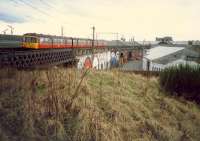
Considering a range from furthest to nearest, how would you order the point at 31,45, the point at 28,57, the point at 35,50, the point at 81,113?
1. the point at 31,45
2. the point at 35,50
3. the point at 28,57
4. the point at 81,113

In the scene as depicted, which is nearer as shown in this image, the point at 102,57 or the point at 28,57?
the point at 28,57

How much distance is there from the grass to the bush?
2.54 m

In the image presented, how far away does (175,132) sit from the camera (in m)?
8.54

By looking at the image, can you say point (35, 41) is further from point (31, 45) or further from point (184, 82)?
point (184, 82)

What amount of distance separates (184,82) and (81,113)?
959cm

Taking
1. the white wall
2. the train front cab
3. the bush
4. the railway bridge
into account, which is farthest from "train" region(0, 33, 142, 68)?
the bush

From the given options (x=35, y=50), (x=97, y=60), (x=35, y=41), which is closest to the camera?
(x=35, y=50)

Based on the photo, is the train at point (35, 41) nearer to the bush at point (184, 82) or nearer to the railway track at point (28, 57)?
the railway track at point (28, 57)

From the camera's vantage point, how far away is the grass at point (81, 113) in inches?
248

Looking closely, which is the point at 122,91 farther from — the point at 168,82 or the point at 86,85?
the point at 168,82

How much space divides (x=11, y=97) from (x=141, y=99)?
6.42m

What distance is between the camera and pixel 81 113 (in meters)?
7.35

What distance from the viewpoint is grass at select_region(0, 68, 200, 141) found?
20.6ft

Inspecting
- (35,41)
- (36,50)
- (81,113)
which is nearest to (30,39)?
(35,41)
